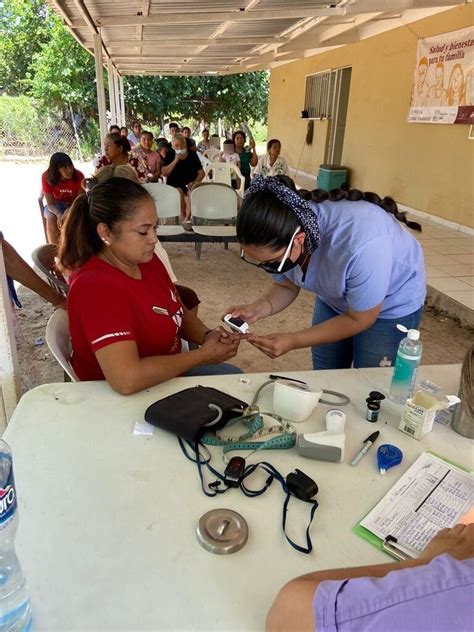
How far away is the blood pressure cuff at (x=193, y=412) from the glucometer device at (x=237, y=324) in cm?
39

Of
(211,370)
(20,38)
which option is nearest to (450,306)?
(211,370)

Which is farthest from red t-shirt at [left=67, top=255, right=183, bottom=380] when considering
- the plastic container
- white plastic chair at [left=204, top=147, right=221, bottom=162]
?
the plastic container

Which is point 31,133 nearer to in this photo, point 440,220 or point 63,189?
point 63,189

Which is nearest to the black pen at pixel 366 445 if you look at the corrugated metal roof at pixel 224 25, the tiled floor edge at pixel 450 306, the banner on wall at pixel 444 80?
the tiled floor edge at pixel 450 306

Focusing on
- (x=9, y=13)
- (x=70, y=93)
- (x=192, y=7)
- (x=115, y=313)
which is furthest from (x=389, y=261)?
(x=9, y=13)

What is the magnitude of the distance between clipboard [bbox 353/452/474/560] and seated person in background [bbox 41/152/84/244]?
15.0ft

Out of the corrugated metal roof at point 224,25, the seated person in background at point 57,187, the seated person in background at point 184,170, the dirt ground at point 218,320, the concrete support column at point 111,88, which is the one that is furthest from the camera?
the concrete support column at point 111,88

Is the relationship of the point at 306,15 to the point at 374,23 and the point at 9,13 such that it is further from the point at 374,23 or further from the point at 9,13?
the point at 9,13

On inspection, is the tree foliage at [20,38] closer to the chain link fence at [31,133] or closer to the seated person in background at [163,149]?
the chain link fence at [31,133]

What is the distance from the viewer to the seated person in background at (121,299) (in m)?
1.32

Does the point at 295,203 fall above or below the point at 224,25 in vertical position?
below

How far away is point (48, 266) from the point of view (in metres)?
2.25

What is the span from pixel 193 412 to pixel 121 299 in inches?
17.2

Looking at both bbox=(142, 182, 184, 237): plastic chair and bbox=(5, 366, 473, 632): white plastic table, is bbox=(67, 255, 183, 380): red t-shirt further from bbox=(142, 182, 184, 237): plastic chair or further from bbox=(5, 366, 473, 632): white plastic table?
bbox=(142, 182, 184, 237): plastic chair
